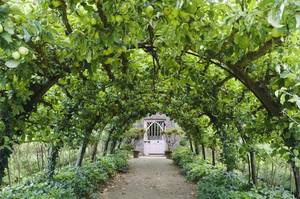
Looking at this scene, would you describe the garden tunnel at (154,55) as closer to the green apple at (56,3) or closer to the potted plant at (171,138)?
the green apple at (56,3)

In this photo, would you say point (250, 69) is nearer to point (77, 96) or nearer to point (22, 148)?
point (77, 96)

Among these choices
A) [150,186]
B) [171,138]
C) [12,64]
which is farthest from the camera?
[171,138]

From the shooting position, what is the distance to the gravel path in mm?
9422

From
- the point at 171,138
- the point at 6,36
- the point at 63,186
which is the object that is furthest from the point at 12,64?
the point at 171,138

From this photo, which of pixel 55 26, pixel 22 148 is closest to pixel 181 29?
pixel 55 26

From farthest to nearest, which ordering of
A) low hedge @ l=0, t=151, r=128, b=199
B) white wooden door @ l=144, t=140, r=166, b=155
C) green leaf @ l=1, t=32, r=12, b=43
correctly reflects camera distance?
white wooden door @ l=144, t=140, r=166, b=155, low hedge @ l=0, t=151, r=128, b=199, green leaf @ l=1, t=32, r=12, b=43

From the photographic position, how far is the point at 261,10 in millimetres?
1813

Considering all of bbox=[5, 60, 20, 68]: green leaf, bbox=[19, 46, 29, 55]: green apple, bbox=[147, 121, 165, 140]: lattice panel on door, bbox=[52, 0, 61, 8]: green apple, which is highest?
bbox=[147, 121, 165, 140]: lattice panel on door

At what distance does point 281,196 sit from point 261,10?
4.56 metres

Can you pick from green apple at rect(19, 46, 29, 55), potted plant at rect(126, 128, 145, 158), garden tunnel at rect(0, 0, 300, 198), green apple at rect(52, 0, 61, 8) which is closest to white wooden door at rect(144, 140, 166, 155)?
potted plant at rect(126, 128, 145, 158)

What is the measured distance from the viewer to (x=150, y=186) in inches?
439

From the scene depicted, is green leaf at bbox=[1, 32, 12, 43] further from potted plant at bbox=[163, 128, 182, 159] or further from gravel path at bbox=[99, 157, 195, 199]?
potted plant at bbox=[163, 128, 182, 159]

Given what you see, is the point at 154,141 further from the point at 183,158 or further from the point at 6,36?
the point at 6,36

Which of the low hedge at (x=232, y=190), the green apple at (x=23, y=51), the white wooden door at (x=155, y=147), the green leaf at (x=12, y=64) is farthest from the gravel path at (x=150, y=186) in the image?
the white wooden door at (x=155, y=147)
